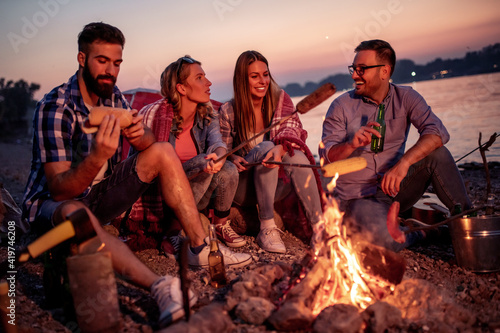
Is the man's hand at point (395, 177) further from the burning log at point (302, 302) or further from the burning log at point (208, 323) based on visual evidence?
the burning log at point (208, 323)

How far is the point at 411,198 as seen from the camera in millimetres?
3771

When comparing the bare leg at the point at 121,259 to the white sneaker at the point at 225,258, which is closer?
the bare leg at the point at 121,259

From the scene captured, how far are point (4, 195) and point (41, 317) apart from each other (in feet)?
7.79

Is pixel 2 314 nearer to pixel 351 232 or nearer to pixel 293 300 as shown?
pixel 293 300

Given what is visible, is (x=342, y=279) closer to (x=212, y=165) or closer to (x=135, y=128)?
(x=212, y=165)

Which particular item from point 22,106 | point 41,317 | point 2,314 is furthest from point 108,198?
point 22,106

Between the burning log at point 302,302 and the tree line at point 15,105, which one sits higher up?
the tree line at point 15,105

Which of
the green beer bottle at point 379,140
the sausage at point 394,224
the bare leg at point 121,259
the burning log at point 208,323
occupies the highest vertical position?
the green beer bottle at point 379,140

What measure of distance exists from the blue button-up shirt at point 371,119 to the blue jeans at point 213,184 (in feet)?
3.04

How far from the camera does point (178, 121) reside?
14.1 feet

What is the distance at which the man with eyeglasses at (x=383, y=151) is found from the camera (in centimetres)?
348

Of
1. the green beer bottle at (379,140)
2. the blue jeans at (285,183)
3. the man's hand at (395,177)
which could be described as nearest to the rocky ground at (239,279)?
the blue jeans at (285,183)

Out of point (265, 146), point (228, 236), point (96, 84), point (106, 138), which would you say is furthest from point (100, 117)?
point (228, 236)

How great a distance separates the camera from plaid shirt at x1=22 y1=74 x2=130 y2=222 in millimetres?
2832
